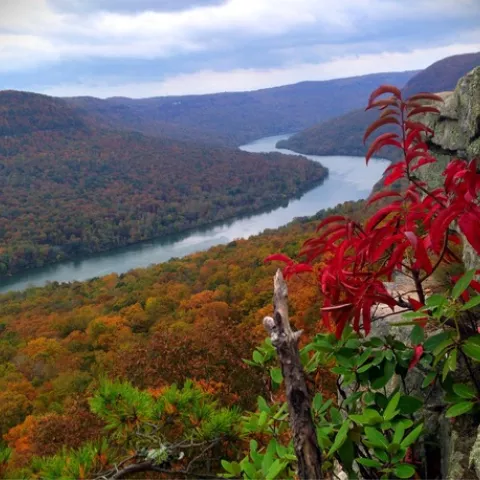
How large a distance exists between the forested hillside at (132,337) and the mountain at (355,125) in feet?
167

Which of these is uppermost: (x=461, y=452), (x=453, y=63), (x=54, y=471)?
(x=453, y=63)

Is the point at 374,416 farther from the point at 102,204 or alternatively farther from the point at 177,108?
the point at 177,108

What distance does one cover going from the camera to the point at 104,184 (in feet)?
199

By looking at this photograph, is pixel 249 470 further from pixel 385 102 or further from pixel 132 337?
pixel 132 337

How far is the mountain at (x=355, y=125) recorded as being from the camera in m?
79.1

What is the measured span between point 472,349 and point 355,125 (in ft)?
285

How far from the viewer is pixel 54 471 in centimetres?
105

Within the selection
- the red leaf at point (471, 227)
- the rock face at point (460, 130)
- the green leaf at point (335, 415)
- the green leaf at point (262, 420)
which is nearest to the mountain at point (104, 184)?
the rock face at point (460, 130)

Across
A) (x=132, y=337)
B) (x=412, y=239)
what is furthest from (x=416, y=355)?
(x=132, y=337)

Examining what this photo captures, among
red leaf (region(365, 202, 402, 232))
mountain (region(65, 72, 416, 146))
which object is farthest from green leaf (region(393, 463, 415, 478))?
mountain (region(65, 72, 416, 146))

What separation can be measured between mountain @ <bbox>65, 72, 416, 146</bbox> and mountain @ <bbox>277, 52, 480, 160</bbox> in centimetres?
→ 2460

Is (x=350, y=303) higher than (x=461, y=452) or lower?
higher

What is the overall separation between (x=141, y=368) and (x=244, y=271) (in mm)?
14340

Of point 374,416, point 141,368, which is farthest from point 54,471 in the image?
point 141,368
